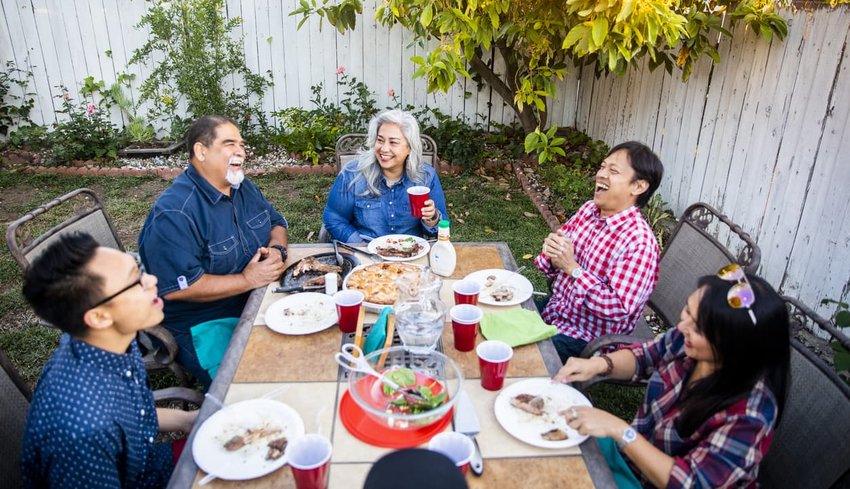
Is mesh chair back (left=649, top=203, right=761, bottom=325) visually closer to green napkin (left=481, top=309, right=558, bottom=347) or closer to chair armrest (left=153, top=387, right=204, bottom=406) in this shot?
green napkin (left=481, top=309, right=558, bottom=347)

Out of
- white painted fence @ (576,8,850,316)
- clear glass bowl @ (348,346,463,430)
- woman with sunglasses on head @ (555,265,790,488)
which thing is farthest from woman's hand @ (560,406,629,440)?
white painted fence @ (576,8,850,316)

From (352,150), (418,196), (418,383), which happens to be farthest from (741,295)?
(352,150)

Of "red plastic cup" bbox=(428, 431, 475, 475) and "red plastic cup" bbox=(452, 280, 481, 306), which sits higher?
"red plastic cup" bbox=(452, 280, 481, 306)

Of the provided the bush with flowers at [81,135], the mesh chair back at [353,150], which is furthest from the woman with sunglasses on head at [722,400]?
the bush with flowers at [81,135]

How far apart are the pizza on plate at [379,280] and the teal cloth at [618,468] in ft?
3.28

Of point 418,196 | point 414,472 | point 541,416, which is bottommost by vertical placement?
point 541,416

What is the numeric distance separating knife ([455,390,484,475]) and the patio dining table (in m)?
0.03

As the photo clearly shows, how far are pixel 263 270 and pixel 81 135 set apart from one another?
6.12 meters

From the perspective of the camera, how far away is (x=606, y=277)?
262cm

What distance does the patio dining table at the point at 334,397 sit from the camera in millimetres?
1499

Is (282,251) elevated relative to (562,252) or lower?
lower

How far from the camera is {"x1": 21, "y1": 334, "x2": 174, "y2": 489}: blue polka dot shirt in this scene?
1505mm

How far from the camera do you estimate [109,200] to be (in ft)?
20.5

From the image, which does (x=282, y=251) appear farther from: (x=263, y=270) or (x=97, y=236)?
(x=97, y=236)
